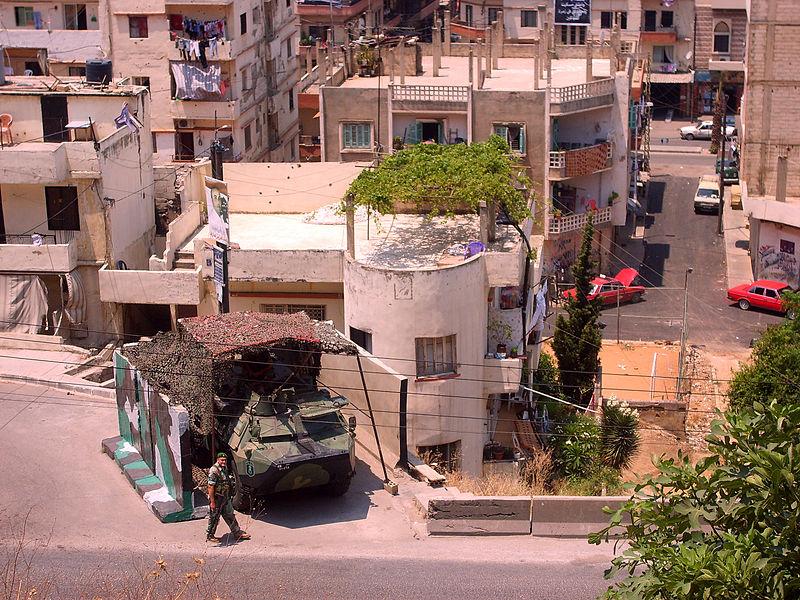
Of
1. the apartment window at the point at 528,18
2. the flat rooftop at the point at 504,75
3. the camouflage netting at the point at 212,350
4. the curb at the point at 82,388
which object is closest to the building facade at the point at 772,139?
the flat rooftop at the point at 504,75

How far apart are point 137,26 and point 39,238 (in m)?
22.0

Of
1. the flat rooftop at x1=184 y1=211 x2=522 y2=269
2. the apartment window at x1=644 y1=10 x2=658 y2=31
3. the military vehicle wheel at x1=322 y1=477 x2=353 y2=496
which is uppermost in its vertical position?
the apartment window at x1=644 y1=10 x2=658 y2=31

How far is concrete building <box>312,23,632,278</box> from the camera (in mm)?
51594

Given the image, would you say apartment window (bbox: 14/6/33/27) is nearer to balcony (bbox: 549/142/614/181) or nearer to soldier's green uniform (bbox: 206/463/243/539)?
balcony (bbox: 549/142/614/181)

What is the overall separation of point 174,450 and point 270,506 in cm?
195

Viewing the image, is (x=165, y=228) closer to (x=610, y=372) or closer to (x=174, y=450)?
(x=610, y=372)

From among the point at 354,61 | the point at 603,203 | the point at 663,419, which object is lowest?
the point at 663,419

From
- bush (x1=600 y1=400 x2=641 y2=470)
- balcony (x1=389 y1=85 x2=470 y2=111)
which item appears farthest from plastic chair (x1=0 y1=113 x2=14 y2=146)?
bush (x1=600 y1=400 x2=641 y2=470)

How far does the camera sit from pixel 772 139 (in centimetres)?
5597

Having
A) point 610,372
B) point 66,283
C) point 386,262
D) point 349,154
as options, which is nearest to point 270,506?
point 386,262

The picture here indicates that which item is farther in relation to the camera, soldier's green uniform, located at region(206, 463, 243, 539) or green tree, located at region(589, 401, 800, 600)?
soldier's green uniform, located at region(206, 463, 243, 539)

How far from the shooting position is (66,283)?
38.1m

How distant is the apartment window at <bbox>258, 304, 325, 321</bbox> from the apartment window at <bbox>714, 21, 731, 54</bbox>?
2103 inches

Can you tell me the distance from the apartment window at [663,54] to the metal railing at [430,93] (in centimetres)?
3471
